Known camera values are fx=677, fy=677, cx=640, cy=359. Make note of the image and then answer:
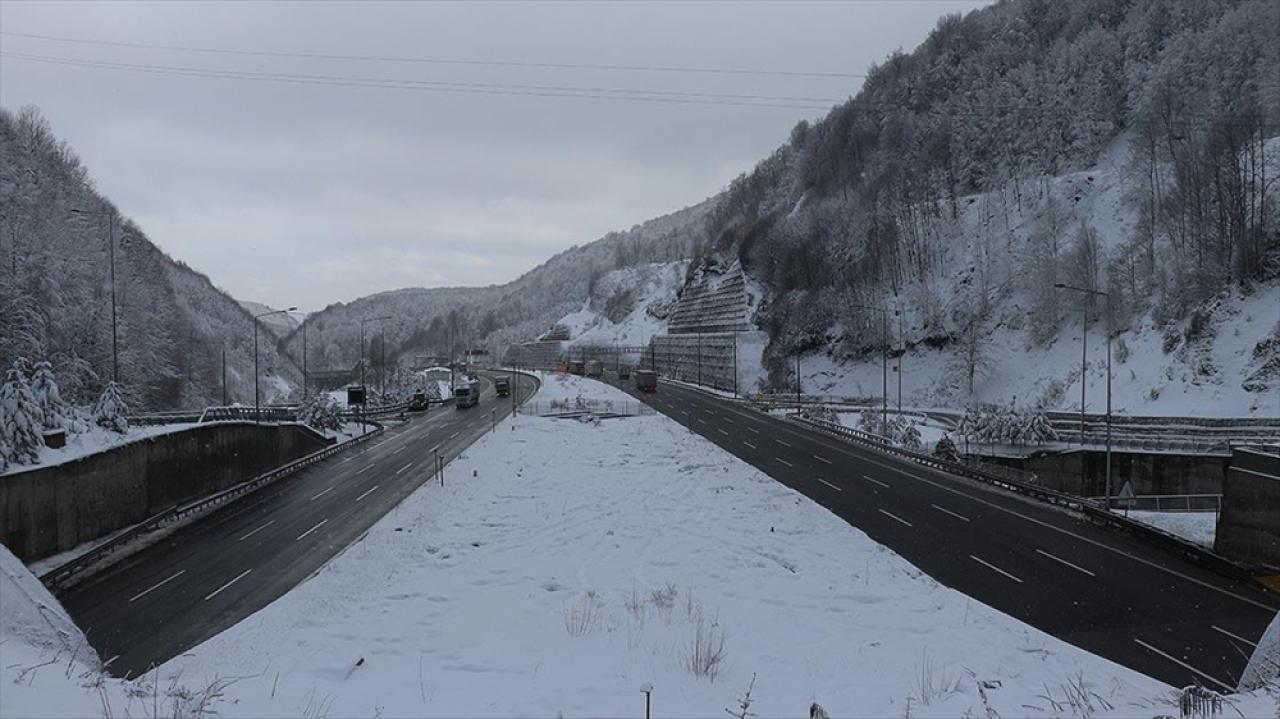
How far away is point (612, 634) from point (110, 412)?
32.3 metres

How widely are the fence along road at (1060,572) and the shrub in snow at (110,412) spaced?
33.3 meters

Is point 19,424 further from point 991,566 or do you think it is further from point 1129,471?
point 1129,471

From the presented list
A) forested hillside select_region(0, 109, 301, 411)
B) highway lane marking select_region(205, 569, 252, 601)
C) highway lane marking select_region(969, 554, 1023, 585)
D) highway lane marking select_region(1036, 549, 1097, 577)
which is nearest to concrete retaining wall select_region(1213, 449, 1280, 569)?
highway lane marking select_region(1036, 549, 1097, 577)

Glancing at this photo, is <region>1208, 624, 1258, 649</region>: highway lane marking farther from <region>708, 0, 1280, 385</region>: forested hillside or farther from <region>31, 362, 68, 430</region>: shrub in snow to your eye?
<region>708, 0, 1280, 385</region>: forested hillside

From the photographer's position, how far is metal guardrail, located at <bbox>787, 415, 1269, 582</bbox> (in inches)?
896

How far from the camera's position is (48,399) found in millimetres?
29969

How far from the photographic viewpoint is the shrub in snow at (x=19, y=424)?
84.6 feet

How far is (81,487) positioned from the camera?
94.6 feet

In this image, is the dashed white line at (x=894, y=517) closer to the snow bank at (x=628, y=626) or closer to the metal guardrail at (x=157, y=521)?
the snow bank at (x=628, y=626)

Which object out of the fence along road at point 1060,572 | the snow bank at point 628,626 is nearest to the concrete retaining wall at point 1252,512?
the fence along road at point 1060,572

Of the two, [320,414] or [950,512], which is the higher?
[320,414]

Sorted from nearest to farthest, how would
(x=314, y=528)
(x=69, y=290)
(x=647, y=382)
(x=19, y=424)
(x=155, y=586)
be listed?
(x=155, y=586) < (x=19, y=424) < (x=314, y=528) < (x=69, y=290) < (x=647, y=382)

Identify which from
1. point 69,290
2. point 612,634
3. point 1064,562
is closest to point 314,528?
point 612,634

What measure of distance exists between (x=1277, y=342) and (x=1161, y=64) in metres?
60.2
